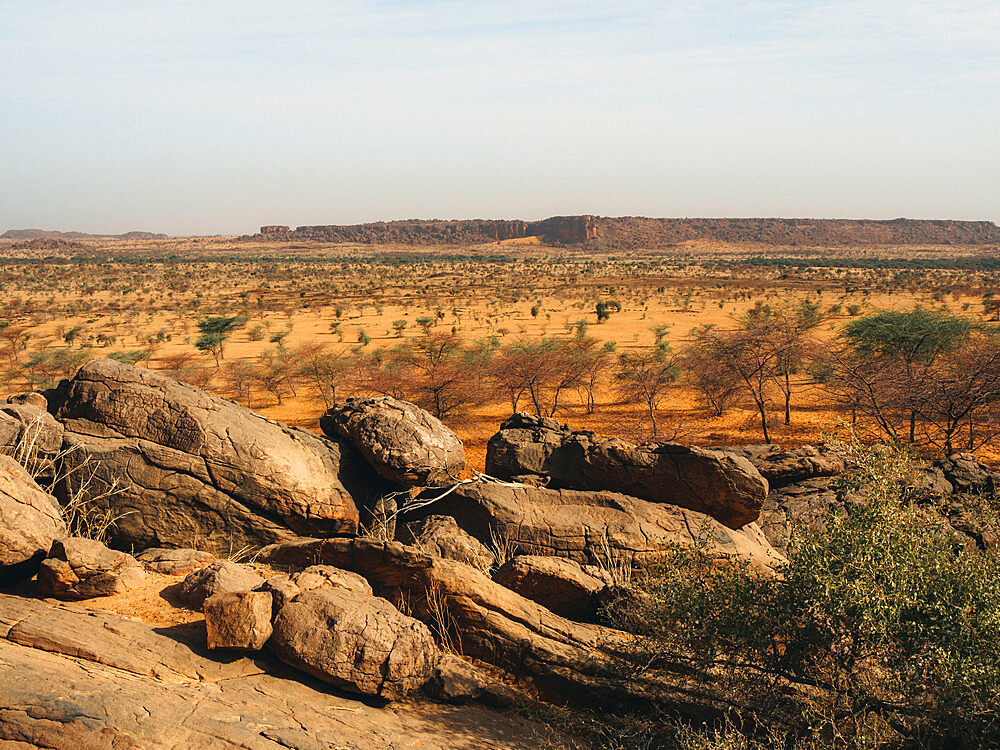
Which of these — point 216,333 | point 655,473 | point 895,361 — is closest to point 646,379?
point 895,361

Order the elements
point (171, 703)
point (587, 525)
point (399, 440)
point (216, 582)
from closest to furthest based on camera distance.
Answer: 1. point (171, 703)
2. point (216, 582)
3. point (587, 525)
4. point (399, 440)

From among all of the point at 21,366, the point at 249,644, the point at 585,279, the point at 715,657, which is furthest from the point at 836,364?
the point at 585,279

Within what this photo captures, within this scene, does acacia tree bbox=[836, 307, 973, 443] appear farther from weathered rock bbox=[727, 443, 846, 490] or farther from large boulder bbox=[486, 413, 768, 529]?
large boulder bbox=[486, 413, 768, 529]

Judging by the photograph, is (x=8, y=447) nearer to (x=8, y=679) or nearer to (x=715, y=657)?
(x=8, y=679)

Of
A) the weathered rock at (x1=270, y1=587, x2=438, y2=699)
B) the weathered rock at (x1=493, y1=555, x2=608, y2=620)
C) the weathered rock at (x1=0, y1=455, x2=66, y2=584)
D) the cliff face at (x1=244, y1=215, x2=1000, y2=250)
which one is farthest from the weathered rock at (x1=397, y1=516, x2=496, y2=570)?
the cliff face at (x1=244, y1=215, x2=1000, y2=250)

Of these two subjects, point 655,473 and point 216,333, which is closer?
point 655,473

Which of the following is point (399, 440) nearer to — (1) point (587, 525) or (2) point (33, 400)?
(1) point (587, 525)

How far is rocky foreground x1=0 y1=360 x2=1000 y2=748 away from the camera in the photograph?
5555 millimetres

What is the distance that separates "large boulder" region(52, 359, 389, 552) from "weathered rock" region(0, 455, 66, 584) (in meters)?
0.83

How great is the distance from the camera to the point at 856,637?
5785 mm

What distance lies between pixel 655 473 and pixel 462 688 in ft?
13.1

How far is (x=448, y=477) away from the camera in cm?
989

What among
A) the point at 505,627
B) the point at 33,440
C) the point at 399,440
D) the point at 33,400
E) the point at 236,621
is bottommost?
the point at 505,627

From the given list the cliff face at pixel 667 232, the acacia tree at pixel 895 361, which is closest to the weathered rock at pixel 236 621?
the acacia tree at pixel 895 361
